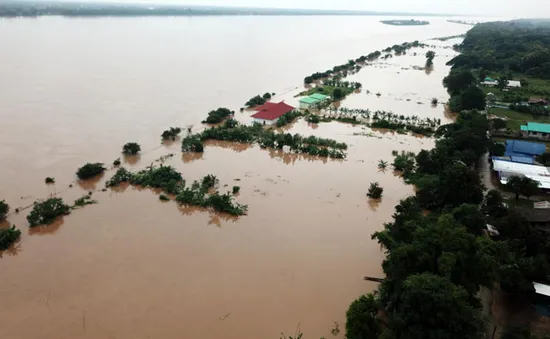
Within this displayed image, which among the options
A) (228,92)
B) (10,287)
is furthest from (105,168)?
(228,92)

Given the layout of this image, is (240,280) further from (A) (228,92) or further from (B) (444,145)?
(A) (228,92)

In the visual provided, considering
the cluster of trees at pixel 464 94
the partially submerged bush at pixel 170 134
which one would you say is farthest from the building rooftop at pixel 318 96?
the partially submerged bush at pixel 170 134

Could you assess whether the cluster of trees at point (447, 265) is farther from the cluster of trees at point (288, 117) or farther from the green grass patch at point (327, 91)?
the green grass patch at point (327, 91)

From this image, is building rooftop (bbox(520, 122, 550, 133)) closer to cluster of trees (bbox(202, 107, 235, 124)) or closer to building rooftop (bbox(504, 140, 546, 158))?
building rooftop (bbox(504, 140, 546, 158))

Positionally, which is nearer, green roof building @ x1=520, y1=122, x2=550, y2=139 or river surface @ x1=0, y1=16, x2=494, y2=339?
river surface @ x1=0, y1=16, x2=494, y2=339

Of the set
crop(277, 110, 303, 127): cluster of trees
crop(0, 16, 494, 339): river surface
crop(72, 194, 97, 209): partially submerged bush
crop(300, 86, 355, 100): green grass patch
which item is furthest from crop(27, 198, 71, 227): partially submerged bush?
crop(300, 86, 355, 100): green grass patch

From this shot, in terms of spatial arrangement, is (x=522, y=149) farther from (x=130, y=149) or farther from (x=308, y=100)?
(x=130, y=149)
